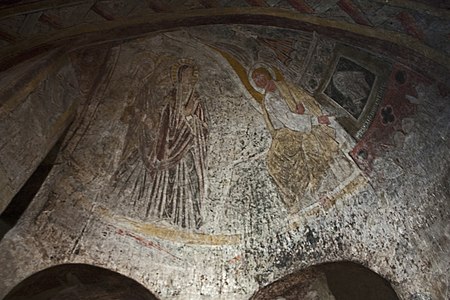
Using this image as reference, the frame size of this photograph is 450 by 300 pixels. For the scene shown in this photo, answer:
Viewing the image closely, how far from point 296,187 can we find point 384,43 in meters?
1.80

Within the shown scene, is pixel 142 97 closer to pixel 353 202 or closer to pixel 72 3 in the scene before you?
pixel 72 3

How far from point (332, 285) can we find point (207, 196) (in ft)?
5.87

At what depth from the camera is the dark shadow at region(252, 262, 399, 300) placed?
17.7 ft

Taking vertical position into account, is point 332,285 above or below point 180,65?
below

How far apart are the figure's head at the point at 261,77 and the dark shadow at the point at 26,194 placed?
213 centimetres

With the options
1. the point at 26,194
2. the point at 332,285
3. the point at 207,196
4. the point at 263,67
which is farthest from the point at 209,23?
the point at 332,285

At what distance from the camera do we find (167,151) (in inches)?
223

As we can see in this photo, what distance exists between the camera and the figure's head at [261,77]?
550 cm

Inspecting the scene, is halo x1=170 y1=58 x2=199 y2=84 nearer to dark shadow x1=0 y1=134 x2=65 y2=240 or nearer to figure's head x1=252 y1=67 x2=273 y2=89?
figure's head x1=252 y1=67 x2=273 y2=89

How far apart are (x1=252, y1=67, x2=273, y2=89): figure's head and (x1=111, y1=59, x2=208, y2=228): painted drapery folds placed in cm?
64

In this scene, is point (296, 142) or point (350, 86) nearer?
point (350, 86)

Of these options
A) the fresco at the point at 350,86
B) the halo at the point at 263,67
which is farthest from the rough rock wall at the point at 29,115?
the fresco at the point at 350,86

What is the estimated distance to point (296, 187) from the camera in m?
5.62

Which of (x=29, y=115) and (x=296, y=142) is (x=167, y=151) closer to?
(x=296, y=142)
